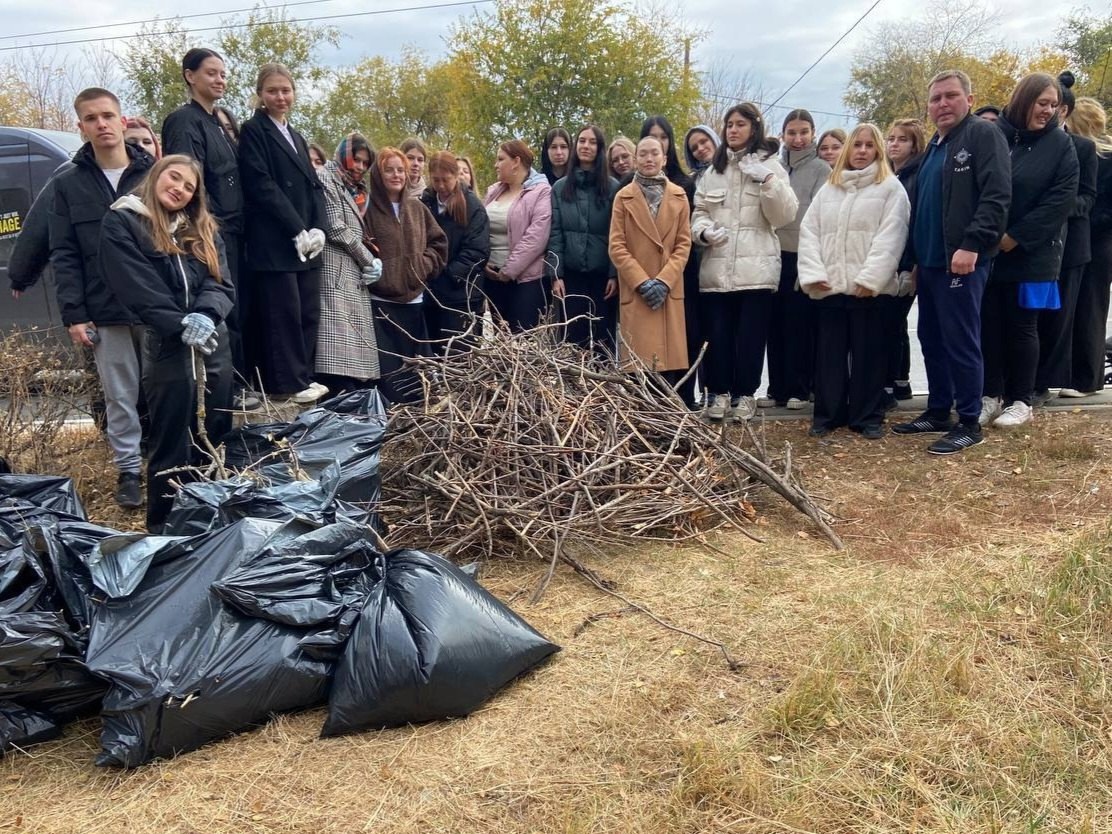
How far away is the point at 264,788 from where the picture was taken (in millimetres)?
2264

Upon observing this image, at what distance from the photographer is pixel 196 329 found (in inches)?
145

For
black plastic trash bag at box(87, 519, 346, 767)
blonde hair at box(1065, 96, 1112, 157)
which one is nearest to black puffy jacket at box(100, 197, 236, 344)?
black plastic trash bag at box(87, 519, 346, 767)

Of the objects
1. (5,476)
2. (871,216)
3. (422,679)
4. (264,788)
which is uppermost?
(871,216)

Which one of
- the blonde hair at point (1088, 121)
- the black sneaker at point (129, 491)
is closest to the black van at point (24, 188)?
the black sneaker at point (129, 491)

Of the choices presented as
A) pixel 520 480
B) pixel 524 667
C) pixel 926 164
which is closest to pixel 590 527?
pixel 520 480

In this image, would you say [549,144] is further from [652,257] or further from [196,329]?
[196,329]

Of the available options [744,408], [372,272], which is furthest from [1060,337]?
[372,272]

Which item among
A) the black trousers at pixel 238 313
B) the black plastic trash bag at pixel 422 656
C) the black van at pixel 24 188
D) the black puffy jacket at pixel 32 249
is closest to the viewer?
the black plastic trash bag at pixel 422 656

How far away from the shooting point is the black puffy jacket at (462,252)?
5770mm

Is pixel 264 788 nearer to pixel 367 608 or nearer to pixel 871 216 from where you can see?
pixel 367 608

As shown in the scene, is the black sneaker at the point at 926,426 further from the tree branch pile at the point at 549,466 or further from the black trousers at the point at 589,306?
the black trousers at the point at 589,306

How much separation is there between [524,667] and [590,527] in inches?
46.1

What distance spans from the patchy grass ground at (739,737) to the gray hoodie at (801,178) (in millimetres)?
2873

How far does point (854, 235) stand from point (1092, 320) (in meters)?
1.91
